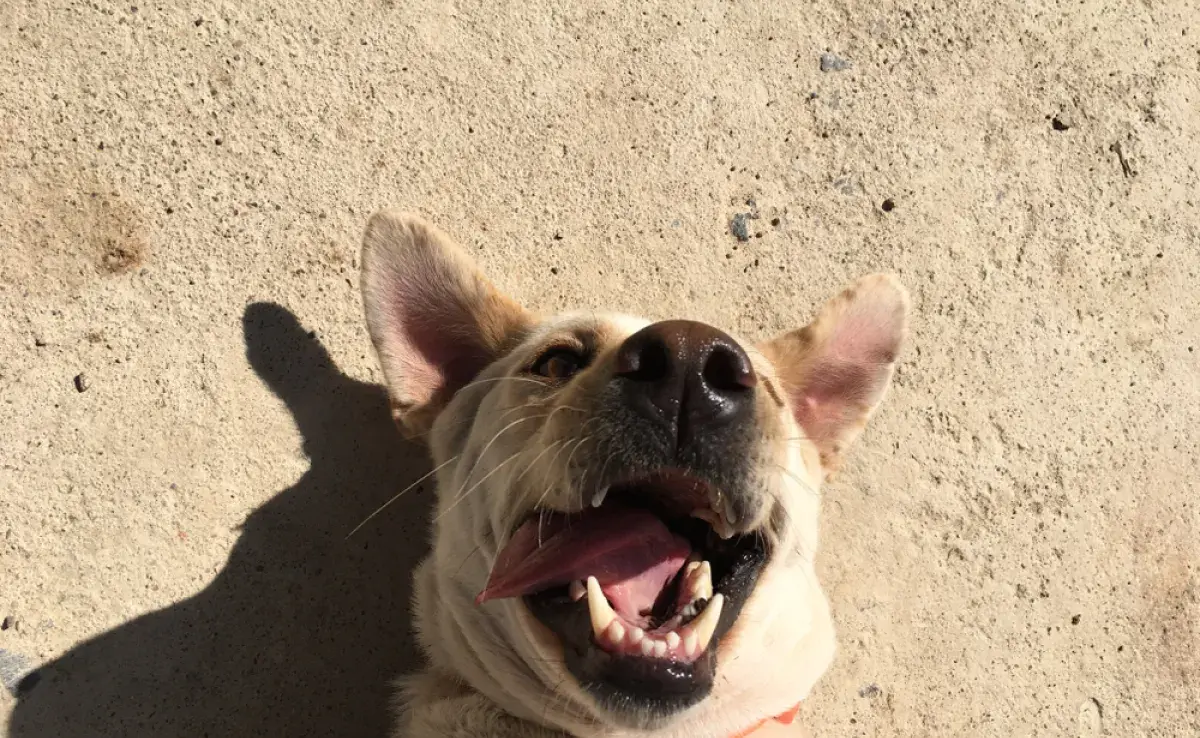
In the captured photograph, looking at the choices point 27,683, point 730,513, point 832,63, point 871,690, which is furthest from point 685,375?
point 27,683

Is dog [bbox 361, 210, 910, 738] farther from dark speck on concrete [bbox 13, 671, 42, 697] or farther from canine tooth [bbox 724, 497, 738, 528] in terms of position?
dark speck on concrete [bbox 13, 671, 42, 697]

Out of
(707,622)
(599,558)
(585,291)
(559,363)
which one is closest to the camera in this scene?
(707,622)

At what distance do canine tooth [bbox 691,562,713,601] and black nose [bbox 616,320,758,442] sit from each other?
1.45ft

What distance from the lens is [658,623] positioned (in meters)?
2.09

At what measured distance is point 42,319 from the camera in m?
3.29

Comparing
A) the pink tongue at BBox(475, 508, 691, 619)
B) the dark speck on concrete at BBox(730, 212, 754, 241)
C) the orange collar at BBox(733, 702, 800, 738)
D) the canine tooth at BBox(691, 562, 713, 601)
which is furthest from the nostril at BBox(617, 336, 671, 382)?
the dark speck on concrete at BBox(730, 212, 754, 241)

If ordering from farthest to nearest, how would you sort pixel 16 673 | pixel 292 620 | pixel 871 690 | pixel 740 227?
pixel 740 227 → pixel 871 690 → pixel 292 620 → pixel 16 673

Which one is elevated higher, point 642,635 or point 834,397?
point 834,397

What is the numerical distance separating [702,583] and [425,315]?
132 cm

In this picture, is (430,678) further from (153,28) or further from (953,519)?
(153,28)

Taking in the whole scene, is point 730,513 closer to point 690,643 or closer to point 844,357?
point 690,643

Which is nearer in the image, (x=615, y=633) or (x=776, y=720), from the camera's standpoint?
(x=615, y=633)

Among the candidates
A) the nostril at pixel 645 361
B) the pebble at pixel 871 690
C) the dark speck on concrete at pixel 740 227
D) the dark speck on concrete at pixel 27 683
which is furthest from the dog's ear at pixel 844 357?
the dark speck on concrete at pixel 27 683

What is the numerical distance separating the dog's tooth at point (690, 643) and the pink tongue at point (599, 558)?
6.9 inches
